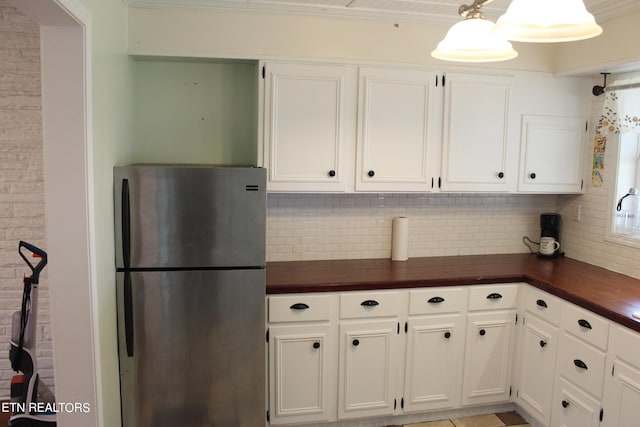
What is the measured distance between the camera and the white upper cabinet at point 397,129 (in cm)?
279

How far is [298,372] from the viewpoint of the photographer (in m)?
2.60

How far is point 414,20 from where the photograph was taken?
2.80 metres

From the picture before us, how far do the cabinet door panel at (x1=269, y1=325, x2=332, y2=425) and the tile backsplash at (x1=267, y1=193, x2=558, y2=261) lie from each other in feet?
2.12

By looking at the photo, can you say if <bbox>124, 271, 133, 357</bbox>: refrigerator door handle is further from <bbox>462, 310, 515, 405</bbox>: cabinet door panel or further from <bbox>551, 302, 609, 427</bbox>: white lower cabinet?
<bbox>551, 302, 609, 427</bbox>: white lower cabinet

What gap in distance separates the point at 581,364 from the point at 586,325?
0.21m

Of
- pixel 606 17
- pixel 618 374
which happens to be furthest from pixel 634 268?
pixel 606 17

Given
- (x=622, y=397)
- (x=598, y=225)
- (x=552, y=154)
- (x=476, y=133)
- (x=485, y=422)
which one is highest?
(x=476, y=133)

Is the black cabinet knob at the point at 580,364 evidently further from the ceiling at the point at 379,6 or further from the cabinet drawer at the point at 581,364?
the ceiling at the point at 379,6

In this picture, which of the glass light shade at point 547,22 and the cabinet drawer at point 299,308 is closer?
the glass light shade at point 547,22

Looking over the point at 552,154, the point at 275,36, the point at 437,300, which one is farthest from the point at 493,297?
the point at 275,36

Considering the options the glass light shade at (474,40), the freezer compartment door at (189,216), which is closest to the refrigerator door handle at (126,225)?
the freezer compartment door at (189,216)

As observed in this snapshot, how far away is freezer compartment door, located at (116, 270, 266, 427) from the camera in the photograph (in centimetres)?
228

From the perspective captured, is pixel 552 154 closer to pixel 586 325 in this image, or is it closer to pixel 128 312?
pixel 586 325

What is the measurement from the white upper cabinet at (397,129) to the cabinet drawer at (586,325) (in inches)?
42.7
